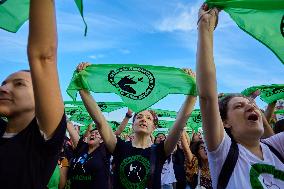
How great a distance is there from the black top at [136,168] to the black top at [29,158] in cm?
222

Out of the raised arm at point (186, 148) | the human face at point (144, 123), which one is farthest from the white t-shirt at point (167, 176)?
the human face at point (144, 123)

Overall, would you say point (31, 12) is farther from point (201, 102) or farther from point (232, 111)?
point (232, 111)

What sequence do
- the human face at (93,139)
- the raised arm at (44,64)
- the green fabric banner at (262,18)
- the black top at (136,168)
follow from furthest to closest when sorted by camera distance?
the human face at (93,139) < the black top at (136,168) < the green fabric banner at (262,18) < the raised arm at (44,64)

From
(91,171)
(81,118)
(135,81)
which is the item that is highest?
(81,118)

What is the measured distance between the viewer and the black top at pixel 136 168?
392cm

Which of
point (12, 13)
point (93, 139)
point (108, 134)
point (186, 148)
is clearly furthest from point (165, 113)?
point (12, 13)

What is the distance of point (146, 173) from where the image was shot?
12.9 ft

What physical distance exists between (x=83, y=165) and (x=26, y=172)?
3393 millimetres

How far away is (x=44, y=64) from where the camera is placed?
1670 millimetres

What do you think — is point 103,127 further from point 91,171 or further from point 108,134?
point 91,171

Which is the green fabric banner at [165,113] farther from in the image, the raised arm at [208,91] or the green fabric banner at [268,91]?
the raised arm at [208,91]

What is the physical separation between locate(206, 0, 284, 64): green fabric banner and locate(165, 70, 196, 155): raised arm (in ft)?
3.91

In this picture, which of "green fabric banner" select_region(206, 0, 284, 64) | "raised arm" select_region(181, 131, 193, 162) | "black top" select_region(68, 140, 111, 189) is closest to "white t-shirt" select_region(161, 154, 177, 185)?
"raised arm" select_region(181, 131, 193, 162)

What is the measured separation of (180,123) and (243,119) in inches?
46.1
